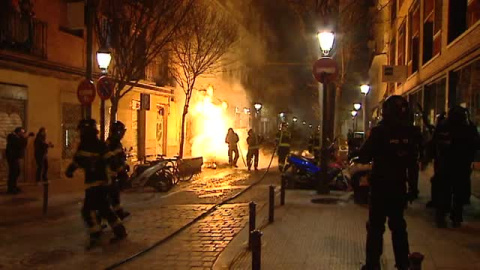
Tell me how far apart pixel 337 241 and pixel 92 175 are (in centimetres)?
360

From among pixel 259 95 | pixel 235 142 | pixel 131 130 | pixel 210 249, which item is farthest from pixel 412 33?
pixel 259 95

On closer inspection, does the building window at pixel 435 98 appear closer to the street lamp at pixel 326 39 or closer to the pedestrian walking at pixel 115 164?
the street lamp at pixel 326 39

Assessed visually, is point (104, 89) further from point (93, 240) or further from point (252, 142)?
point (252, 142)

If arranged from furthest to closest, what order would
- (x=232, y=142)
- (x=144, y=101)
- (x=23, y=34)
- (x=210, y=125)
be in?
(x=210, y=125), (x=232, y=142), (x=144, y=101), (x=23, y=34)

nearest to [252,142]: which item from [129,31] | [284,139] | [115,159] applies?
[284,139]

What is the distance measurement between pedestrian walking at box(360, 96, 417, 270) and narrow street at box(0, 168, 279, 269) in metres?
2.18

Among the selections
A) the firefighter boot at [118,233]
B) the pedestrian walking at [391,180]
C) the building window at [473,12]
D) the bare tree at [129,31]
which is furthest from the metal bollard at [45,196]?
the building window at [473,12]

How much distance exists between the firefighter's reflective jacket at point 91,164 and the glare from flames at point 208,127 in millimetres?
18895

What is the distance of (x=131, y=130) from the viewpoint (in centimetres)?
2336

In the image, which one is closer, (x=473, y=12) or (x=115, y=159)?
(x=115, y=159)

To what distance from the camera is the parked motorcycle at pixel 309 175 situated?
13961mm

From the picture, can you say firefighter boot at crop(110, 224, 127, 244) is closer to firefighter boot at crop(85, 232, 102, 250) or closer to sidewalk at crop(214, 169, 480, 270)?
firefighter boot at crop(85, 232, 102, 250)

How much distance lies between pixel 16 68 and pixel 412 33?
14.3 meters

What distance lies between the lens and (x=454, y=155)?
27.1 ft
